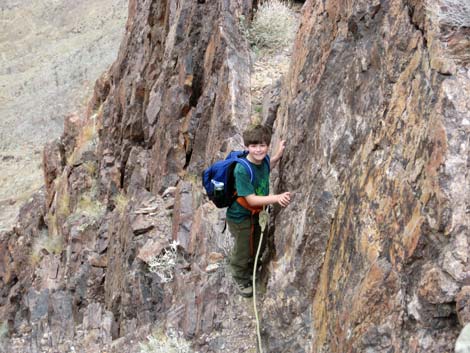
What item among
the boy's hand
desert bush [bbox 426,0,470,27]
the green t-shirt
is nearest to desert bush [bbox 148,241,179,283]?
the green t-shirt

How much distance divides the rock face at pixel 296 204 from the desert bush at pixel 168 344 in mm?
126

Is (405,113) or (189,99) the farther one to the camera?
(189,99)

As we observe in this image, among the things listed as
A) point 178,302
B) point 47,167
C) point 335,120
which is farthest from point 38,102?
point 335,120

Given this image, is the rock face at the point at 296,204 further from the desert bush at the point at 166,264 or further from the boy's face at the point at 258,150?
the boy's face at the point at 258,150

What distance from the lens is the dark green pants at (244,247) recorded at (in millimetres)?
5172

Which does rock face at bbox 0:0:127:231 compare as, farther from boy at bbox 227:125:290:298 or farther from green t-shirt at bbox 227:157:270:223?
green t-shirt at bbox 227:157:270:223

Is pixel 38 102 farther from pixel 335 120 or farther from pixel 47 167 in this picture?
pixel 335 120

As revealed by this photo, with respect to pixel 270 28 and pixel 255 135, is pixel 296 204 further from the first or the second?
pixel 270 28

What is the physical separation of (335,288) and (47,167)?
1282cm

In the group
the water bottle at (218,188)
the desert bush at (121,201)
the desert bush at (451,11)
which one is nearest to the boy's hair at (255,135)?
the water bottle at (218,188)

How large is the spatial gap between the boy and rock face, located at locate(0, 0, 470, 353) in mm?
217

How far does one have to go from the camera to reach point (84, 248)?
432 inches

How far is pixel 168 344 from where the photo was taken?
574cm

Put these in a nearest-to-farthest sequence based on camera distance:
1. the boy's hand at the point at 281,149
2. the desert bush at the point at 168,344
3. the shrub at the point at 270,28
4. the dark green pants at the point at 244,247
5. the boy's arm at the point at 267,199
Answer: the boy's arm at the point at 267,199 → the dark green pants at the point at 244,247 → the boy's hand at the point at 281,149 → the desert bush at the point at 168,344 → the shrub at the point at 270,28
